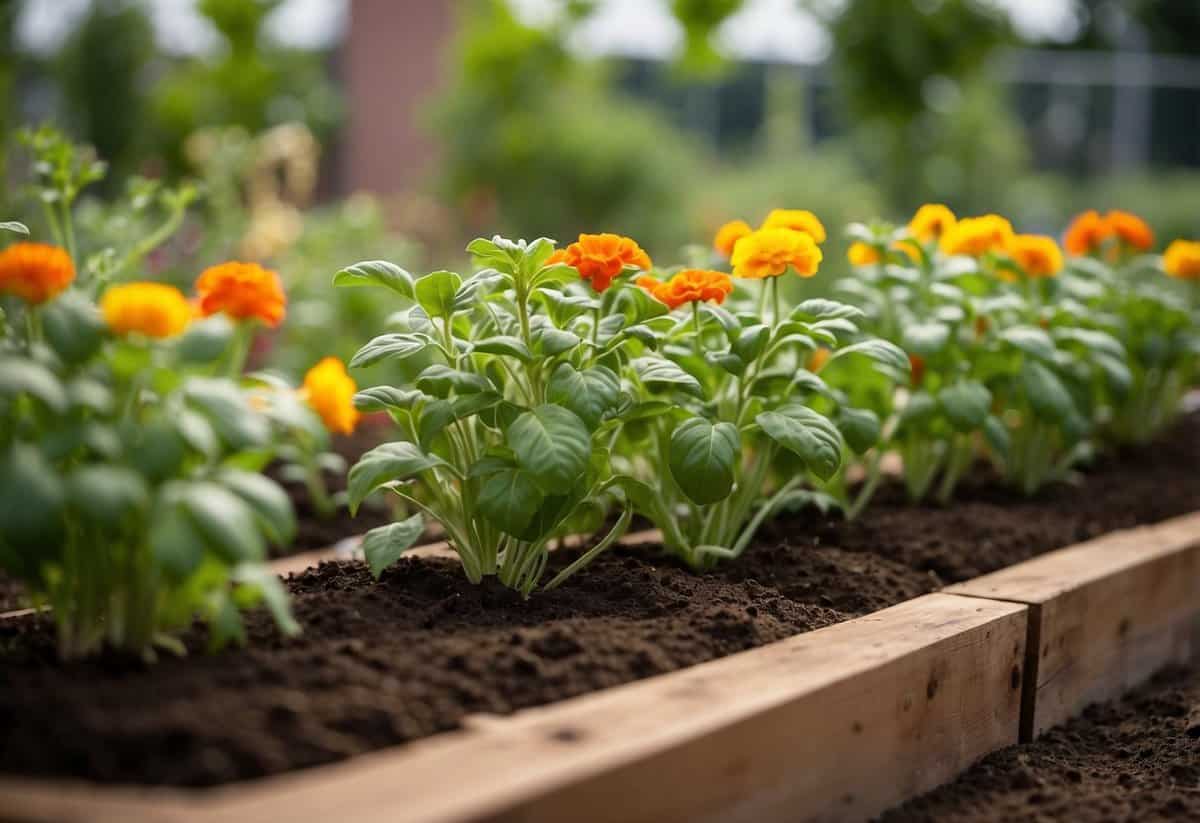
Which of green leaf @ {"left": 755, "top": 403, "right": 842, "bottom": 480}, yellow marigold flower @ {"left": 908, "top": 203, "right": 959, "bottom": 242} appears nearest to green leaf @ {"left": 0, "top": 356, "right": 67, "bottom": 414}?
green leaf @ {"left": 755, "top": 403, "right": 842, "bottom": 480}

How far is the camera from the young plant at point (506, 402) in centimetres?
160

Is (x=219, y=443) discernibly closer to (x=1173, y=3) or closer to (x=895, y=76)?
(x=895, y=76)

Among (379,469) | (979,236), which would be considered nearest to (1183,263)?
(979,236)

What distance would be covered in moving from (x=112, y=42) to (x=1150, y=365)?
1293 centimetres

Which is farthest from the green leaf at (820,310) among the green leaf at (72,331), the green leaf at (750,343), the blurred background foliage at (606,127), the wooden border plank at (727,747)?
the blurred background foliage at (606,127)

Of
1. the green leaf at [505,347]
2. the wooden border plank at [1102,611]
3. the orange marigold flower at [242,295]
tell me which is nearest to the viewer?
the orange marigold flower at [242,295]

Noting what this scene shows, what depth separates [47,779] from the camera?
116 cm

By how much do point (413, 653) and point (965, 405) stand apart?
51.3 inches

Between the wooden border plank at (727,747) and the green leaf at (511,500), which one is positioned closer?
the wooden border plank at (727,747)

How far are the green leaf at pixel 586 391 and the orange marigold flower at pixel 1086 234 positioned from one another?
6.09 ft

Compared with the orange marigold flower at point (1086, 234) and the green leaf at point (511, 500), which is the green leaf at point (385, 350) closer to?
the green leaf at point (511, 500)

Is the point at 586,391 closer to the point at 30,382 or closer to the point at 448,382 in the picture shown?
the point at 448,382

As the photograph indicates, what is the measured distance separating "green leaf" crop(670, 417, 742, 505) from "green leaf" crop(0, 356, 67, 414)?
0.82 metres

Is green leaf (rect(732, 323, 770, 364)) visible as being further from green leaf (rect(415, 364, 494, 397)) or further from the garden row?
green leaf (rect(415, 364, 494, 397))
